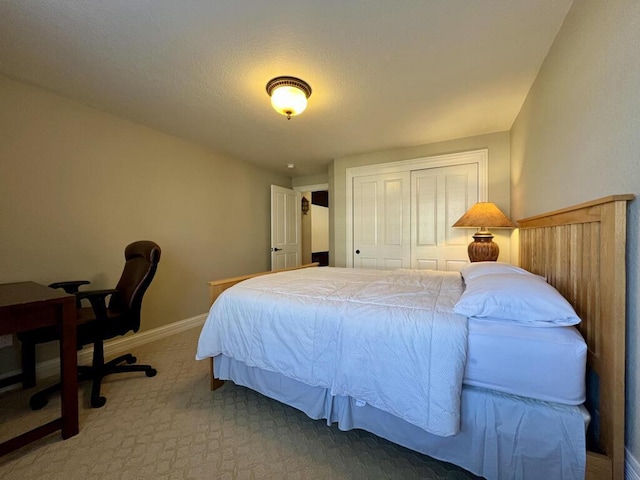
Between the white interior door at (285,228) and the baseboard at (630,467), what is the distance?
154 inches

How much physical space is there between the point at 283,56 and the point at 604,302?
6.91 ft

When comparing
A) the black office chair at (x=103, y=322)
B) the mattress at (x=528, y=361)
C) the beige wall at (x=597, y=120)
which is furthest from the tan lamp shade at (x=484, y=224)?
the black office chair at (x=103, y=322)

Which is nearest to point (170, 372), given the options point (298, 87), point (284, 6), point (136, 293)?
point (136, 293)

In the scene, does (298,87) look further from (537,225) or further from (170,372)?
(170,372)

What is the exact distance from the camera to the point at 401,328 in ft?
3.82

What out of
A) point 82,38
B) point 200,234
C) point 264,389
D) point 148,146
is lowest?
point 264,389

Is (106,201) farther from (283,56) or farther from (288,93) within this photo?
(283,56)

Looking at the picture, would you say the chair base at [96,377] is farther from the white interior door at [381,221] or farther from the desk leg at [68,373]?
the white interior door at [381,221]

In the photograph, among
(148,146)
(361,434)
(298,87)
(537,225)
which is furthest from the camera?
(148,146)

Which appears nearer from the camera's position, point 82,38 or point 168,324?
point 82,38

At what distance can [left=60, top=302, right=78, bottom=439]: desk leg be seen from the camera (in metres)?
1.43

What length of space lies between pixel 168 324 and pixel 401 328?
9.47ft

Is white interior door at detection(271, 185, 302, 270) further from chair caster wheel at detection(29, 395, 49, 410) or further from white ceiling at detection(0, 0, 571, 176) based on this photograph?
chair caster wheel at detection(29, 395, 49, 410)

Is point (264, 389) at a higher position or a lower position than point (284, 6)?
lower
